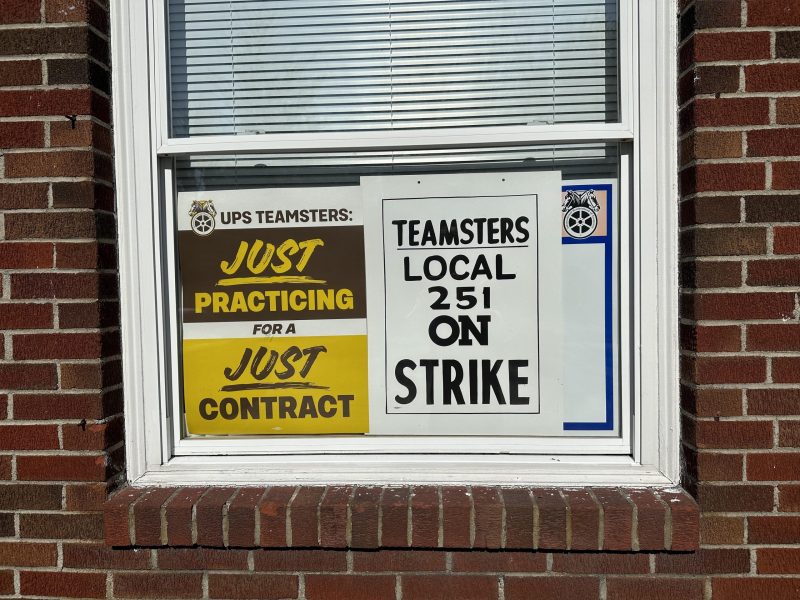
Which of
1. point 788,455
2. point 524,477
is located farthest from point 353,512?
point 788,455

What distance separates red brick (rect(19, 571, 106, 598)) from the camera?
2047 millimetres

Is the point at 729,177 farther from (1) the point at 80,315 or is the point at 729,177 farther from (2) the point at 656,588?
(1) the point at 80,315

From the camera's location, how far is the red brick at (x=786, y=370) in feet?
6.22

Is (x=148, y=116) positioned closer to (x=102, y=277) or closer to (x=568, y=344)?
(x=102, y=277)

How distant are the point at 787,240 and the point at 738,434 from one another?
0.64 meters

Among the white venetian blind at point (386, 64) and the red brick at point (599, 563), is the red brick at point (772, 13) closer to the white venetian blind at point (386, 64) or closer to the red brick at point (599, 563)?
the white venetian blind at point (386, 64)

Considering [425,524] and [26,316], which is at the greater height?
[26,316]

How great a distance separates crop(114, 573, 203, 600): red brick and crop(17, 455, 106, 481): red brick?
14.5 inches

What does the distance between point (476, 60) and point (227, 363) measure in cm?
147

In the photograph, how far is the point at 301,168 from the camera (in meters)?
2.20

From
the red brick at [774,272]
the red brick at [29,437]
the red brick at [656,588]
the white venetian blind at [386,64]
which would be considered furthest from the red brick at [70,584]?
the red brick at [774,272]

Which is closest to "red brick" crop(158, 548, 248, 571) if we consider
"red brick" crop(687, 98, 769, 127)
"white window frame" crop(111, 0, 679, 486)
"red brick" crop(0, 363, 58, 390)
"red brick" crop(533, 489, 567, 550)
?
"white window frame" crop(111, 0, 679, 486)

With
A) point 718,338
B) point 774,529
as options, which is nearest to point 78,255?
point 718,338

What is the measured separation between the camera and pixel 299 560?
2.01 metres
